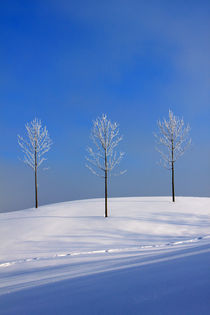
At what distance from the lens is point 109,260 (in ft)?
16.2

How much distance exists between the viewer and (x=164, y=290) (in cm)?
200

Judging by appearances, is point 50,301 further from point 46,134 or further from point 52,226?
point 46,134

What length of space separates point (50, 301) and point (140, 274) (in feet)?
3.72

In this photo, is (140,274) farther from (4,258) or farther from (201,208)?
(201,208)

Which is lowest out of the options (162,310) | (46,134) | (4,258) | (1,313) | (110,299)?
(4,258)

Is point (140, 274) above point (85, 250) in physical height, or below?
above

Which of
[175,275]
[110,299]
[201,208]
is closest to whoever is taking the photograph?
[110,299]

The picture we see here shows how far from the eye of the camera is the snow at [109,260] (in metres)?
1.90

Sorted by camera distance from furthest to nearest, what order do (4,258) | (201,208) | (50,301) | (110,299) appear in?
(201,208) < (4,258) < (50,301) < (110,299)

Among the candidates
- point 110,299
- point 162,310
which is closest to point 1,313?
point 110,299

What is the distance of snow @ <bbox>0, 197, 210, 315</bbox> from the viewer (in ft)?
6.23

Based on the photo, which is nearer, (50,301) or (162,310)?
(162,310)

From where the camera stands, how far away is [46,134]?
1798 centimetres

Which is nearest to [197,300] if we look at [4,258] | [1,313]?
[1,313]
